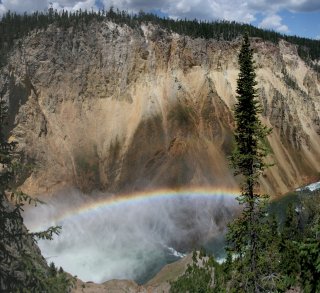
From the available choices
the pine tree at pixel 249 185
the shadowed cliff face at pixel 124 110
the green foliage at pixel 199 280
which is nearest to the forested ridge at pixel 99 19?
the shadowed cliff face at pixel 124 110

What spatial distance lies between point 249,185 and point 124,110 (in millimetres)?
46236

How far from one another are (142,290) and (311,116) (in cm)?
5841

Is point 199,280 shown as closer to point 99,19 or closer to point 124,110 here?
point 124,110

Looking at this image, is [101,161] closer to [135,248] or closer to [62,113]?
[62,113]

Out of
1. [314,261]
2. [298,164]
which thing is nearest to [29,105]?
[298,164]

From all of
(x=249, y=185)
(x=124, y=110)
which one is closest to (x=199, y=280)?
(x=249, y=185)

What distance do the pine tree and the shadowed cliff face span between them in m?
39.6

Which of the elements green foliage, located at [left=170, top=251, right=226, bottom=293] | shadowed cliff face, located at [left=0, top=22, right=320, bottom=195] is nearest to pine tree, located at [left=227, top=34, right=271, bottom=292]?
green foliage, located at [left=170, top=251, right=226, bottom=293]

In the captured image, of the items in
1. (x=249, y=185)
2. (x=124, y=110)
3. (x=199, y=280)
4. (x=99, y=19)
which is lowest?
(x=249, y=185)

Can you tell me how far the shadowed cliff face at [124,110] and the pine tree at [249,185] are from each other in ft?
130

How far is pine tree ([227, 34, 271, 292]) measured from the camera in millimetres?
14883

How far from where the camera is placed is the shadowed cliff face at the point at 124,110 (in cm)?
5544

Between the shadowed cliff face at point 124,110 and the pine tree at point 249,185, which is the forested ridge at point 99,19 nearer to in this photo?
the shadowed cliff face at point 124,110

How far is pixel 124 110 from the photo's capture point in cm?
6047
